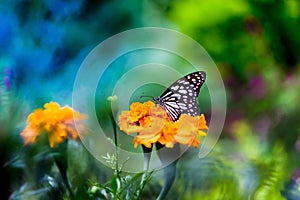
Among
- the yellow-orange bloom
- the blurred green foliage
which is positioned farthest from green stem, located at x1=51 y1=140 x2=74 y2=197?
the blurred green foliage

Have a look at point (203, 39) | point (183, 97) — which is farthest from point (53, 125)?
point (203, 39)

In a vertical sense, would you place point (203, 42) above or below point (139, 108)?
above

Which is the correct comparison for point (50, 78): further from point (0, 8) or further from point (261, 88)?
point (261, 88)

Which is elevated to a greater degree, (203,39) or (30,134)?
(203,39)

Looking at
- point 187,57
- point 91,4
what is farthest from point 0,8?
point 187,57

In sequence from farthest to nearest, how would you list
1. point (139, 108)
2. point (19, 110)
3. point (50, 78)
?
point (50, 78) < point (19, 110) < point (139, 108)

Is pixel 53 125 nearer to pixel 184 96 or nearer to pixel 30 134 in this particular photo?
pixel 30 134

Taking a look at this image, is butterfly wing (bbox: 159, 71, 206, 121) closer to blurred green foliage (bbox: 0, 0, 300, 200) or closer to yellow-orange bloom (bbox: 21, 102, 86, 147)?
yellow-orange bloom (bbox: 21, 102, 86, 147)
